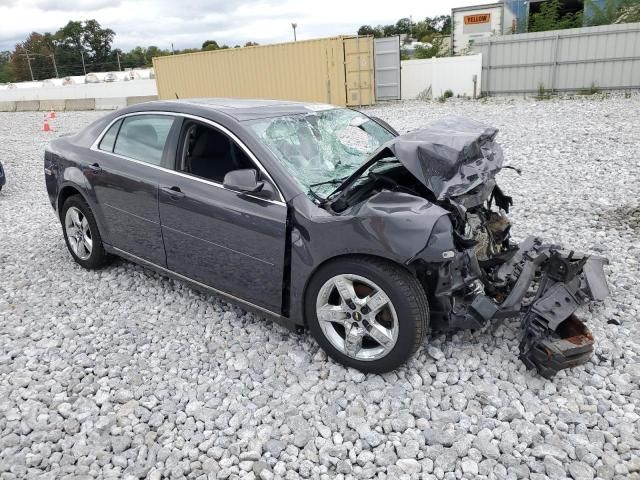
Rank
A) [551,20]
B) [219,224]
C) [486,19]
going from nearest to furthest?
[219,224] → [551,20] → [486,19]

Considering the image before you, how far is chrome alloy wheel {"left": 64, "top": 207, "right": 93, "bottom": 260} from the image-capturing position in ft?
15.8

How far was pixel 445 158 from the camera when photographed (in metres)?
3.18

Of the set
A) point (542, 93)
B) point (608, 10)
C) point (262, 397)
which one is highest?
point (608, 10)

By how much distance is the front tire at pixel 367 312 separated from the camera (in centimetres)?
290

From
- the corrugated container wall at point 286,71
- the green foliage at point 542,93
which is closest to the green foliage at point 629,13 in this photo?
the green foliage at point 542,93

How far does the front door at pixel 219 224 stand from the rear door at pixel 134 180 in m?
0.17

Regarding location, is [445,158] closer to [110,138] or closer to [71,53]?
[110,138]

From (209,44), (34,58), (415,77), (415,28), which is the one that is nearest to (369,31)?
(415,28)

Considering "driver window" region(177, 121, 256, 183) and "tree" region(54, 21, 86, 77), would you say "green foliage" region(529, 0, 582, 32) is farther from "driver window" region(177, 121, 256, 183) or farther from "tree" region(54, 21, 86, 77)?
"tree" region(54, 21, 86, 77)

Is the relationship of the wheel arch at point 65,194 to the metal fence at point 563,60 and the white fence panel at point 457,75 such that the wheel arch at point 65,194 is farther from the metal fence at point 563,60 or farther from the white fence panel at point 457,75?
the metal fence at point 563,60

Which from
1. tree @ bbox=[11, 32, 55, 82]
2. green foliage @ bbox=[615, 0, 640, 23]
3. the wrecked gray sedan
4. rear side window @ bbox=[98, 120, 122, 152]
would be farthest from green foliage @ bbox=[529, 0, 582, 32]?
tree @ bbox=[11, 32, 55, 82]

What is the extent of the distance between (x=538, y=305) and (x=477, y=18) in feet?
83.9

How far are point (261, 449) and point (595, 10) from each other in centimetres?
2432

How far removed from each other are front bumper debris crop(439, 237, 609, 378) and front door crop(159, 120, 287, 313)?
1167mm
